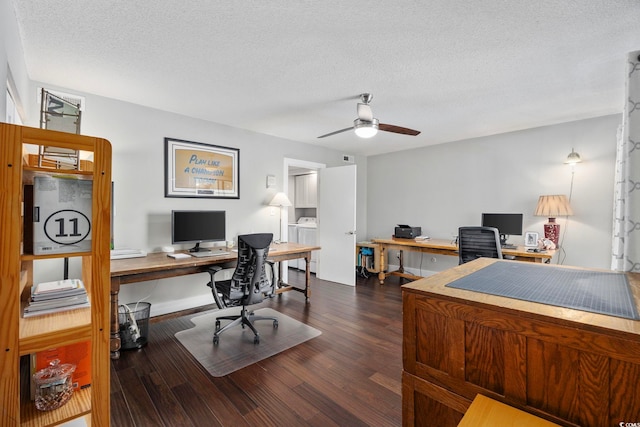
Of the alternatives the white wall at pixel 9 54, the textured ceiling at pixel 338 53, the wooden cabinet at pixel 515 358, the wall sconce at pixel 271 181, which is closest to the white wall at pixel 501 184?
the textured ceiling at pixel 338 53

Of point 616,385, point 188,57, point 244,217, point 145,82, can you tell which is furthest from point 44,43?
point 616,385

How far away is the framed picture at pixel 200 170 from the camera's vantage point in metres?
3.28

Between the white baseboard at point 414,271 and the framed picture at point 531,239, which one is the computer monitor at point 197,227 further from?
the framed picture at point 531,239

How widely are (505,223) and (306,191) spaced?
379cm

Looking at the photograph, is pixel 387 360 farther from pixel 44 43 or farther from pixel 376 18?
pixel 44 43

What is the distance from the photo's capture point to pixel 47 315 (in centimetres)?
113

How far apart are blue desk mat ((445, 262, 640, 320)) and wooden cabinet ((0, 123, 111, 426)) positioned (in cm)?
140

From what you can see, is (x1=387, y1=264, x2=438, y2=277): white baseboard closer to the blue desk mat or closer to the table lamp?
the table lamp

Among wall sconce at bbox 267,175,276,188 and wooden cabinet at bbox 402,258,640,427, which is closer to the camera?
wooden cabinet at bbox 402,258,640,427

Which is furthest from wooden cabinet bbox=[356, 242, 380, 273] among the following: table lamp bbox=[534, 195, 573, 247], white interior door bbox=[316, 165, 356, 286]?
table lamp bbox=[534, 195, 573, 247]

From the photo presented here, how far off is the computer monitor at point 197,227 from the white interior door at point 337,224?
196 cm

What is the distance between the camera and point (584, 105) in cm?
304

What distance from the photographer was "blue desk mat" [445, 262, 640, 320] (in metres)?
0.98

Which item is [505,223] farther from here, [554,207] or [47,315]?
[47,315]
